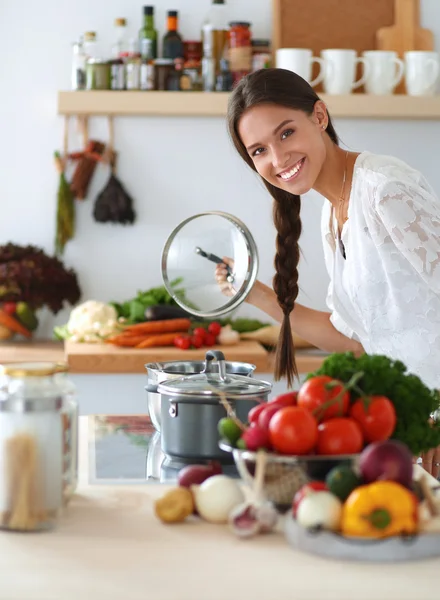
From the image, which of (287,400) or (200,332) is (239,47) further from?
(287,400)

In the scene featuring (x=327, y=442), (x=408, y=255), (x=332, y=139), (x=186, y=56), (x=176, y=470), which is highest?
(x=186, y=56)

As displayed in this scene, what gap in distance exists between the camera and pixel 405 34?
3434 mm

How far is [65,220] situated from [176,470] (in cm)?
216

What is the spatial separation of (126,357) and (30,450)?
1.85 m

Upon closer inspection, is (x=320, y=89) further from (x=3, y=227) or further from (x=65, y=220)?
(x=3, y=227)

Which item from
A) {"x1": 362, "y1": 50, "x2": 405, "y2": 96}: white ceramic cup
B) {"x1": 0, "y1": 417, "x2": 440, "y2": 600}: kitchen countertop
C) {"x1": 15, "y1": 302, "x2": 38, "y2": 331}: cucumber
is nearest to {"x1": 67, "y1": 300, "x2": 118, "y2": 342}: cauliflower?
{"x1": 15, "y1": 302, "x2": 38, "y2": 331}: cucumber

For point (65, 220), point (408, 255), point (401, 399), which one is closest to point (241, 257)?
point (408, 255)

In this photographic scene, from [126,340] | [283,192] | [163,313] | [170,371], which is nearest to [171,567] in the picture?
[170,371]

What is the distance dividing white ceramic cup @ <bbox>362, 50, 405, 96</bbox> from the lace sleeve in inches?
62.0

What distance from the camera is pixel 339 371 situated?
1.21m

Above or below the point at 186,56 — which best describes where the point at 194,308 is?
below

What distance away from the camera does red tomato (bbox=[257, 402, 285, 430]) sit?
111 centimetres

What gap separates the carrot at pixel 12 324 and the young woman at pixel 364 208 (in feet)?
4.84

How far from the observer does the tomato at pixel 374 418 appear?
1.11 m
